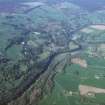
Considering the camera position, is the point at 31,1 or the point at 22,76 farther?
the point at 31,1

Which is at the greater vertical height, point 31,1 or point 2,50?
point 31,1

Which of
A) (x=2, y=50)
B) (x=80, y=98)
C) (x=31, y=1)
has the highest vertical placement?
(x=31, y=1)

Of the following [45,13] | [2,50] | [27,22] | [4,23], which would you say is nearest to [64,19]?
[45,13]

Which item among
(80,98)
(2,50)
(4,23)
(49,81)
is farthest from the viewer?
(4,23)

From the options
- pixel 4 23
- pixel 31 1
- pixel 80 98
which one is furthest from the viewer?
pixel 31 1

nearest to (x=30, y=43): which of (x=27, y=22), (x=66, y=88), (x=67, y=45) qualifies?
(x=67, y=45)

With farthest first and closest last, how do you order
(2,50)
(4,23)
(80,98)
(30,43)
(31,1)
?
(31,1), (4,23), (30,43), (2,50), (80,98)

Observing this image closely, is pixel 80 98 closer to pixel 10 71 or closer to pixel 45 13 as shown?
pixel 10 71

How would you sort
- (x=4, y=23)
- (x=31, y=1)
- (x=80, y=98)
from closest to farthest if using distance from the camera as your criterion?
(x=80, y=98) → (x=4, y=23) → (x=31, y=1)

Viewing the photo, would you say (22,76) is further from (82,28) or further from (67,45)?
(82,28)
